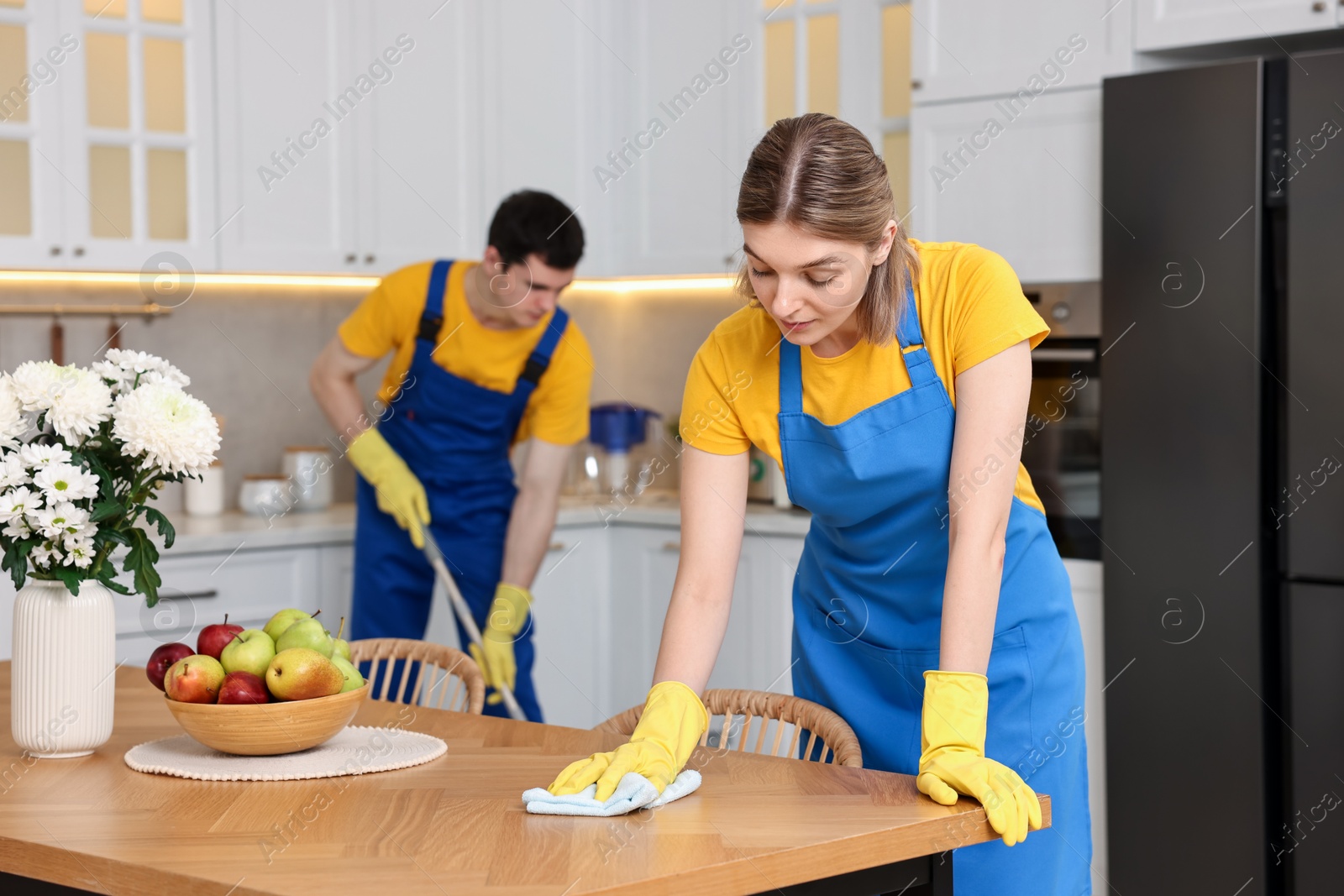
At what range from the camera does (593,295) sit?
4.34 metres

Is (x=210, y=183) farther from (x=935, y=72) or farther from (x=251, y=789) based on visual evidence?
(x=251, y=789)

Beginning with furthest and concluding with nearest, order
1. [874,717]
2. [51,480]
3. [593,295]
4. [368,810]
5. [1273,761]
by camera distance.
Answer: [593,295]
[1273,761]
[874,717]
[51,480]
[368,810]

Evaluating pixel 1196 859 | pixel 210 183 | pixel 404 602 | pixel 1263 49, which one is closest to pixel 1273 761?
pixel 1196 859

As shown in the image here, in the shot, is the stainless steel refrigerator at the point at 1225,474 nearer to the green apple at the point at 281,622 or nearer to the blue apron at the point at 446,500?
the blue apron at the point at 446,500

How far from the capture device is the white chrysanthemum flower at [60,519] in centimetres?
156

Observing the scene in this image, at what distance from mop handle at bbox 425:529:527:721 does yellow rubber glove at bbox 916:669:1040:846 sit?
1.72 m

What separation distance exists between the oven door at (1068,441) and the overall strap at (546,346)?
3.27ft

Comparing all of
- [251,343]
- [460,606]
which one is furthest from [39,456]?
[251,343]

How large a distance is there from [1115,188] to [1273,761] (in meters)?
1.11

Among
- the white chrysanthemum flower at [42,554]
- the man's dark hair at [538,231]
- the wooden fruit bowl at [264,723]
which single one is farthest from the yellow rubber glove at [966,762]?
the man's dark hair at [538,231]

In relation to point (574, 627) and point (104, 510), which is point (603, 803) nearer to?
point (104, 510)

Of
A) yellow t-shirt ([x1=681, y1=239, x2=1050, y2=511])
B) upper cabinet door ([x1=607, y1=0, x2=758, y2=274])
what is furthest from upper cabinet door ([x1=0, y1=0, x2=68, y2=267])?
yellow t-shirt ([x1=681, y1=239, x2=1050, y2=511])

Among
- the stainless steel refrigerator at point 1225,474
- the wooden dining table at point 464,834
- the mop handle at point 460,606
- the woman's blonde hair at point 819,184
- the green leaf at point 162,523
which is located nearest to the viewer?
the wooden dining table at point 464,834

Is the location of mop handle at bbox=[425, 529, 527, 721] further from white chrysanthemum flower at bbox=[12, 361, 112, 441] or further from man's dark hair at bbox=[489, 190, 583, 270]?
white chrysanthemum flower at bbox=[12, 361, 112, 441]
